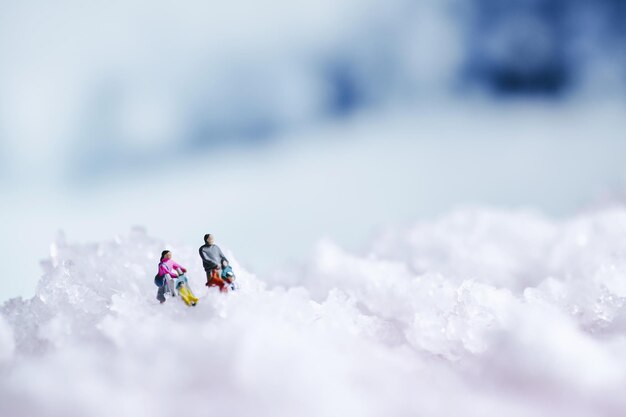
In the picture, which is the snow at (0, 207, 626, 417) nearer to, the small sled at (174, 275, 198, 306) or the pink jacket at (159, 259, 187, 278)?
the small sled at (174, 275, 198, 306)

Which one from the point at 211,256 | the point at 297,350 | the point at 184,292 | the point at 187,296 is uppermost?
the point at 211,256

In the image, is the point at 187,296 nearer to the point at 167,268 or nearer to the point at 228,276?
the point at 167,268

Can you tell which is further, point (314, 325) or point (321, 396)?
point (314, 325)

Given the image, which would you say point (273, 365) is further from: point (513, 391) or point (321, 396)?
point (513, 391)

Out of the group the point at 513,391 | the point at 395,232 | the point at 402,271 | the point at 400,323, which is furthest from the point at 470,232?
the point at 513,391

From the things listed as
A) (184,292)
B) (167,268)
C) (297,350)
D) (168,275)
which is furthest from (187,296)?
(297,350)

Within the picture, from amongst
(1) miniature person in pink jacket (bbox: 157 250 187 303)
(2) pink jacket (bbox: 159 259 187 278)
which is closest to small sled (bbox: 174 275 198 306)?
(1) miniature person in pink jacket (bbox: 157 250 187 303)

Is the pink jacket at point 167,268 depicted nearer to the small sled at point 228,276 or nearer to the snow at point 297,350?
the snow at point 297,350
